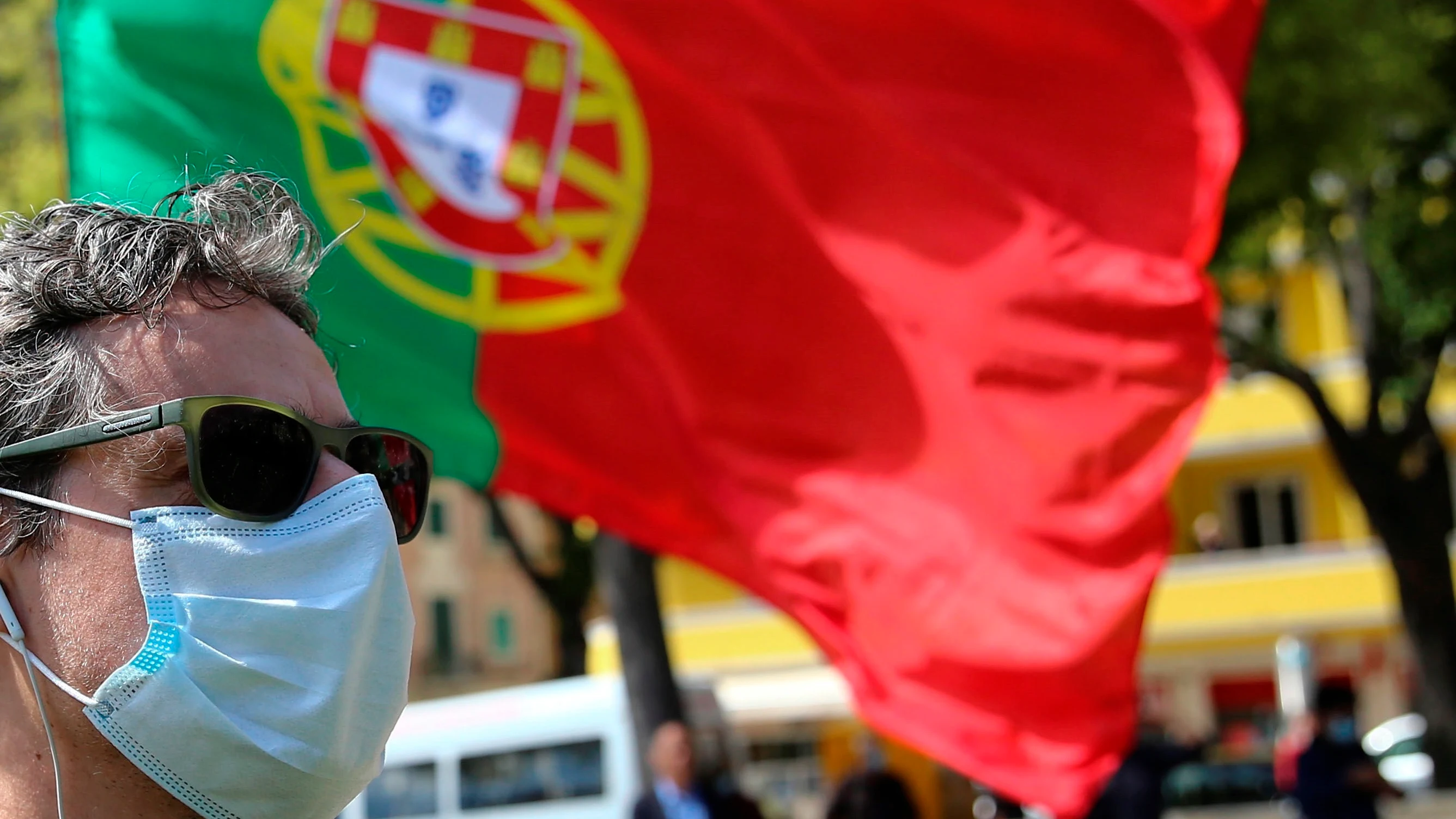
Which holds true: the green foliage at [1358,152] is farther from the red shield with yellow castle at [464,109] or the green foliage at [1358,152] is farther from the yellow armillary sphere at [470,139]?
the red shield with yellow castle at [464,109]

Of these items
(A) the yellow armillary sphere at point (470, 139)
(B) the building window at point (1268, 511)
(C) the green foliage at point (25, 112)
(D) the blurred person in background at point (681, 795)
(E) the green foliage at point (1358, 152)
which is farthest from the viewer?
(B) the building window at point (1268, 511)

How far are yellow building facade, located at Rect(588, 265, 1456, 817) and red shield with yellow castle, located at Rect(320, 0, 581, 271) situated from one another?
21.2 m

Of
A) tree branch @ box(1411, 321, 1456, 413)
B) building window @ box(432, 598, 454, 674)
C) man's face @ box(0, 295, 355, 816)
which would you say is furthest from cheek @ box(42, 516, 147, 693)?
building window @ box(432, 598, 454, 674)

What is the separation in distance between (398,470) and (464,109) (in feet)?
13.4

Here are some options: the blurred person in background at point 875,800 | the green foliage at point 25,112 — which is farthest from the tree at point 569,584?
the blurred person in background at point 875,800

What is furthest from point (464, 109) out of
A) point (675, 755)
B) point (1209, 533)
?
point (1209, 533)

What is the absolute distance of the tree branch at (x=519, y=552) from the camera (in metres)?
19.3

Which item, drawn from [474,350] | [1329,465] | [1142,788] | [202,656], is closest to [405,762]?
[1142,788]

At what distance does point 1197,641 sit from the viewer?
2992cm

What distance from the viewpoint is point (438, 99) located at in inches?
239

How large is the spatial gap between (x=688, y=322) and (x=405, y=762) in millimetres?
11377

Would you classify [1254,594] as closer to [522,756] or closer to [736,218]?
[522,756]

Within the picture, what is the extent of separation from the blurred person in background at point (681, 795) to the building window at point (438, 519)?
32891 mm

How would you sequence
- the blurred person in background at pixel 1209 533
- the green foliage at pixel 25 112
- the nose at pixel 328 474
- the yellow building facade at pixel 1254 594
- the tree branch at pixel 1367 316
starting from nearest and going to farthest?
1. the nose at pixel 328 474
2. the green foliage at pixel 25 112
3. the tree branch at pixel 1367 316
4. the blurred person in background at pixel 1209 533
5. the yellow building facade at pixel 1254 594
